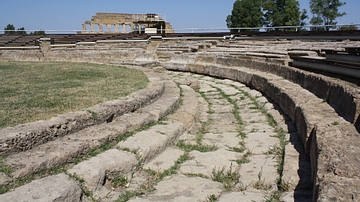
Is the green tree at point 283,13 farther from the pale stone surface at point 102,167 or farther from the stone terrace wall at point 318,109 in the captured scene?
the pale stone surface at point 102,167

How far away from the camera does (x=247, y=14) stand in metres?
53.3

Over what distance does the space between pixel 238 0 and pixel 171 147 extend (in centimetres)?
5398

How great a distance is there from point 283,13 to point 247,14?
574 cm

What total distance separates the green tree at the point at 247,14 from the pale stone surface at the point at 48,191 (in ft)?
171

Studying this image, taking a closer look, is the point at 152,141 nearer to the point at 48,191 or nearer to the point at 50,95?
the point at 48,191

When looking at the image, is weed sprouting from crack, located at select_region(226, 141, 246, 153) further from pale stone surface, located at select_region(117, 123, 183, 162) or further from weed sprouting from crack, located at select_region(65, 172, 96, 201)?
weed sprouting from crack, located at select_region(65, 172, 96, 201)

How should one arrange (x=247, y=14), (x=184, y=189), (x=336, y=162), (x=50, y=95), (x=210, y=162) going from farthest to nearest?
(x=247, y=14)
(x=50, y=95)
(x=210, y=162)
(x=184, y=189)
(x=336, y=162)

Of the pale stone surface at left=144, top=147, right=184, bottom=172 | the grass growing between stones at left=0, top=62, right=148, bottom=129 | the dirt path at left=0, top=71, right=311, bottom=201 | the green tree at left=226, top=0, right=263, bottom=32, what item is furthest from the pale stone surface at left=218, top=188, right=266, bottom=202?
the green tree at left=226, top=0, right=263, bottom=32

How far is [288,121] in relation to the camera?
17.7 ft

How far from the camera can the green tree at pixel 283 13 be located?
48.8 m

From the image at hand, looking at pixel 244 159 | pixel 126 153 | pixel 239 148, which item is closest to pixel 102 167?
pixel 126 153

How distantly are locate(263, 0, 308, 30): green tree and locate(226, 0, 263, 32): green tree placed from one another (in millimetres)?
1758

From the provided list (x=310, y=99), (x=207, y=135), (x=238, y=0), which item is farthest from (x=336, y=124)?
(x=238, y=0)

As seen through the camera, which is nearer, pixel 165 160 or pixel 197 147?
pixel 165 160
